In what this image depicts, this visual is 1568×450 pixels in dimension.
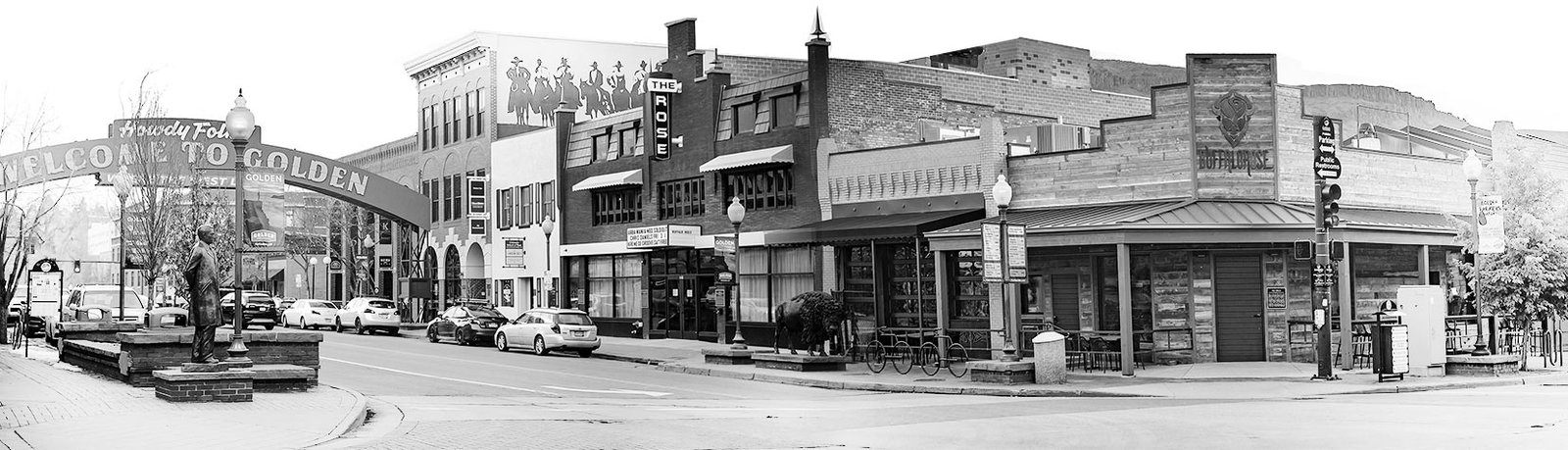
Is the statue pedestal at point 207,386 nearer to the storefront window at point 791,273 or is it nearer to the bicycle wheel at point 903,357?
the bicycle wheel at point 903,357

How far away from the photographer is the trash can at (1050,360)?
23984 millimetres

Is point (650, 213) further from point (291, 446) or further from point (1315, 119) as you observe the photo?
point (291, 446)

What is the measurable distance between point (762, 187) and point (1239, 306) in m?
14.6

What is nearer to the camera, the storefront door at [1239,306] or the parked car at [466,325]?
the storefront door at [1239,306]

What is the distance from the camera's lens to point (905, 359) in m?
30.1

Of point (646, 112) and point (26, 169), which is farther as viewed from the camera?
point (646, 112)

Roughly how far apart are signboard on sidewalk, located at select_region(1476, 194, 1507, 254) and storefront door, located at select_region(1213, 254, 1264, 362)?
4.07 m

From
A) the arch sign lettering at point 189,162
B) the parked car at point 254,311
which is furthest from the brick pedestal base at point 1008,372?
the parked car at point 254,311

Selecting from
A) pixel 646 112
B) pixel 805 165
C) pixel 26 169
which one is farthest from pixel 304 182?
pixel 805 165

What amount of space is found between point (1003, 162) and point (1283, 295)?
21.5 feet

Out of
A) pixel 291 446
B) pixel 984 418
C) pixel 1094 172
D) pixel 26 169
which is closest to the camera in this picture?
pixel 291 446

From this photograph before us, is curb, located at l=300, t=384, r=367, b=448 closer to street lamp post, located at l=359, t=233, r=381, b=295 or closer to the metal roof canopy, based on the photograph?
the metal roof canopy

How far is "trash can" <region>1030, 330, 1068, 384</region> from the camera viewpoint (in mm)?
23984

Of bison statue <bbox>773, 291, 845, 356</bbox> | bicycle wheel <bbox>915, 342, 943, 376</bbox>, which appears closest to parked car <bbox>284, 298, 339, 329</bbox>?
bison statue <bbox>773, 291, 845, 356</bbox>
